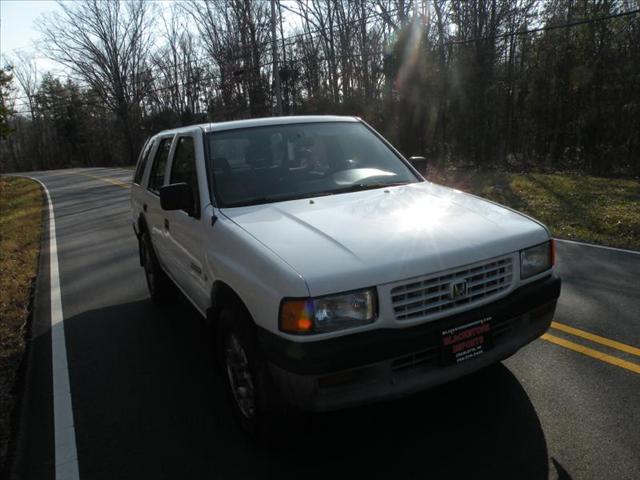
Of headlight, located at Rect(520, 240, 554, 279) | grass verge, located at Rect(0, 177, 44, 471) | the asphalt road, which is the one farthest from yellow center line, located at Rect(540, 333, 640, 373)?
grass verge, located at Rect(0, 177, 44, 471)

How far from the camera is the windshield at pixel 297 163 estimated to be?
12.2 feet

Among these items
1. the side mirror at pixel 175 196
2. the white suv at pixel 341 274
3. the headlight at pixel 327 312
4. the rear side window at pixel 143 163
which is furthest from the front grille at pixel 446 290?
the rear side window at pixel 143 163

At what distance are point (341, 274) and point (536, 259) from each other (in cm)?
133

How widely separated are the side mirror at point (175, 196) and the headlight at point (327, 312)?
1405mm

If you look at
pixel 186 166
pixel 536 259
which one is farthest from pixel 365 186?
pixel 186 166

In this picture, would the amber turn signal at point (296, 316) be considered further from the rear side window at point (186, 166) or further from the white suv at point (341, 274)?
the rear side window at point (186, 166)

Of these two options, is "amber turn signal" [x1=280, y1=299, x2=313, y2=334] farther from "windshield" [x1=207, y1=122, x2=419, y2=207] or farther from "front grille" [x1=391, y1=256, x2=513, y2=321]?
"windshield" [x1=207, y1=122, x2=419, y2=207]

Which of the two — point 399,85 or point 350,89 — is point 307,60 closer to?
point 350,89

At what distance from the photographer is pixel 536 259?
122 inches

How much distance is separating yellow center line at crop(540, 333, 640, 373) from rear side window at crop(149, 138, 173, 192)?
12.3ft

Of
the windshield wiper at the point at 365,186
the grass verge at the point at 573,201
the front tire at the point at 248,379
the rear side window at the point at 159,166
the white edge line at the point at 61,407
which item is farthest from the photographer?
the grass verge at the point at 573,201

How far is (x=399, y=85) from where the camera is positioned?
21109 millimetres

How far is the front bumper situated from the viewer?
8.12ft

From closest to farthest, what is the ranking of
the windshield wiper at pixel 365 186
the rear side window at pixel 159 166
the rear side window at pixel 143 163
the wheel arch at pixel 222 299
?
the wheel arch at pixel 222 299
the windshield wiper at pixel 365 186
the rear side window at pixel 159 166
the rear side window at pixel 143 163
